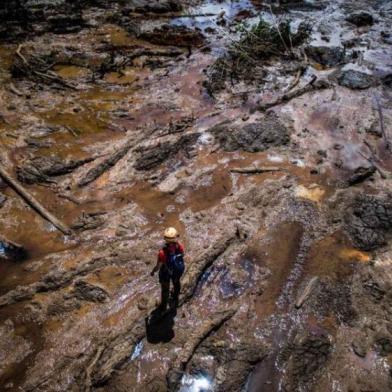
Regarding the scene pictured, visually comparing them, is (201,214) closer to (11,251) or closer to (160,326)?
(160,326)

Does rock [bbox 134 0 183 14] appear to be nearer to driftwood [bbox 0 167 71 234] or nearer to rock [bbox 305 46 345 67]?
rock [bbox 305 46 345 67]

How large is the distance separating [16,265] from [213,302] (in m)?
3.69

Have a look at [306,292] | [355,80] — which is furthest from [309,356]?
[355,80]

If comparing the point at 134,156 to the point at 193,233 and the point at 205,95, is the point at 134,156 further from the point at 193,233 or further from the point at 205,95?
the point at 205,95

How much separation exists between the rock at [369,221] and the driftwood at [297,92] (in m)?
4.50

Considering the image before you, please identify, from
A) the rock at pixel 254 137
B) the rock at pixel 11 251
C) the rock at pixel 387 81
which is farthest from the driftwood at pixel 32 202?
the rock at pixel 387 81

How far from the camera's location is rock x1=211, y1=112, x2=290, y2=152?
388 inches

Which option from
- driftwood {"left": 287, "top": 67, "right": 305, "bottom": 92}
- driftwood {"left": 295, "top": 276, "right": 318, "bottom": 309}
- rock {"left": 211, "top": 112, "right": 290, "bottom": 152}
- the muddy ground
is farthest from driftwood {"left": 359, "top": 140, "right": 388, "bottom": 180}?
driftwood {"left": 295, "top": 276, "right": 318, "bottom": 309}

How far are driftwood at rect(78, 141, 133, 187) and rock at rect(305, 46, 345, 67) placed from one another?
9157 millimetres

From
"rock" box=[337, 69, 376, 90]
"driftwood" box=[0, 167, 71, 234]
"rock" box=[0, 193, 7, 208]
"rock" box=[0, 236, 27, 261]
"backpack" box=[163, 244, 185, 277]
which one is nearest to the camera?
"backpack" box=[163, 244, 185, 277]

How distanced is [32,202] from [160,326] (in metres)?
4.11

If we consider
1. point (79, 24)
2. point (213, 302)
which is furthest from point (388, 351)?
point (79, 24)

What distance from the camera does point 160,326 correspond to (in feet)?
19.3

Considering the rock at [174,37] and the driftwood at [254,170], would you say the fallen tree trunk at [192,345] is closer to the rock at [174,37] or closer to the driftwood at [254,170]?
the driftwood at [254,170]
